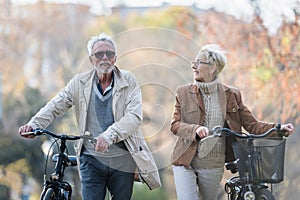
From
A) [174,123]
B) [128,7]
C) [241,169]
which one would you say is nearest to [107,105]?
[174,123]

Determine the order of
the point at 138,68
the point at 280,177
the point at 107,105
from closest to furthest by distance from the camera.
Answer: the point at 280,177
the point at 107,105
the point at 138,68

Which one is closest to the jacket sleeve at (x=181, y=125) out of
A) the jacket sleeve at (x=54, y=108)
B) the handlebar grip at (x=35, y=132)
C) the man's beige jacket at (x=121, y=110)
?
the man's beige jacket at (x=121, y=110)

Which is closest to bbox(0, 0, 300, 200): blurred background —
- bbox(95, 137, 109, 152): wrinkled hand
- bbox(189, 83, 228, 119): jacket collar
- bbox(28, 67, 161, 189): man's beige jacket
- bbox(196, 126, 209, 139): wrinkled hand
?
bbox(189, 83, 228, 119): jacket collar

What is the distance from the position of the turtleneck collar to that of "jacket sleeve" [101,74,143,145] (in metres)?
0.42

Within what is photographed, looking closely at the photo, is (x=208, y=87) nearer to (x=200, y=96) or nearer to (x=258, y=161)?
(x=200, y=96)

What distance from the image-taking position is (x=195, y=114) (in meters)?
5.20

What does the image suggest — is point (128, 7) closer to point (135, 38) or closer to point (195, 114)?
point (135, 38)

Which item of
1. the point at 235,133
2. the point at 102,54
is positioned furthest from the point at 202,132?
the point at 102,54

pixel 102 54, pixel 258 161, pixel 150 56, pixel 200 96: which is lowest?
pixel 258 161

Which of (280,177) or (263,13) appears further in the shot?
(263,13)

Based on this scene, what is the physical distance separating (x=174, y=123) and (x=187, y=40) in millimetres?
4247

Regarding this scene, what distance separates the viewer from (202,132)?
482cm

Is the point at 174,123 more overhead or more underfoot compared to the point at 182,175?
more overhead

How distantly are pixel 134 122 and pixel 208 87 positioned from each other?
582mm
